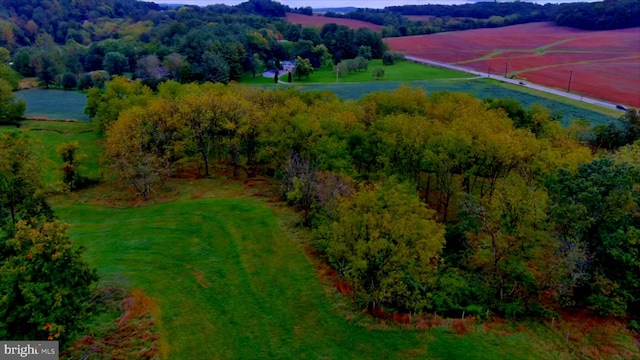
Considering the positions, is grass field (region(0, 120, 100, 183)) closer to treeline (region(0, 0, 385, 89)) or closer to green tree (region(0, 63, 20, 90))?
treeline (region(0, 0, 385, 89))

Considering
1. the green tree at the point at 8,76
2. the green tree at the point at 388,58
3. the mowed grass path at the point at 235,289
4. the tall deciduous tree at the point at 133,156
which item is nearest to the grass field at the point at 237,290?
the mowed grass path at the point at 235,289

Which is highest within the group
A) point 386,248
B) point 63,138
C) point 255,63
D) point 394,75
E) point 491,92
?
point 255,63

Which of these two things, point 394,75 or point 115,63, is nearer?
point 115,63

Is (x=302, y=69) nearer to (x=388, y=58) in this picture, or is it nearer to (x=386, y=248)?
(x=388, y=58)

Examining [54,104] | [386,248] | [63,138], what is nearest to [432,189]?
[386,248]

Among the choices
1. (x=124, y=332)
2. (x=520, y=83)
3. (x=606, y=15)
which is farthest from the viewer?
(x=606, y=15)

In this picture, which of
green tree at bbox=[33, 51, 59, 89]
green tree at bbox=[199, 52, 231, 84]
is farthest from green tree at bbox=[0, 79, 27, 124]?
green tree at bbox=[33, 51, 59, 89]

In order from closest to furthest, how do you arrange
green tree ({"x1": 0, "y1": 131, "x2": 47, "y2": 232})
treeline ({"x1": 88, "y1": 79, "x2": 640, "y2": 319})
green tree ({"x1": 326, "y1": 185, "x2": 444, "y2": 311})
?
green tree ({"x1": 326, "y1": 185, "x2": 444, "y2": 311}), treeline ({"x1": 88, "y1": 79, "x2": 640, "y2": 319}), green tree ({"x1": 0, "y1": 131, "x2": 47, "y2": 232})
